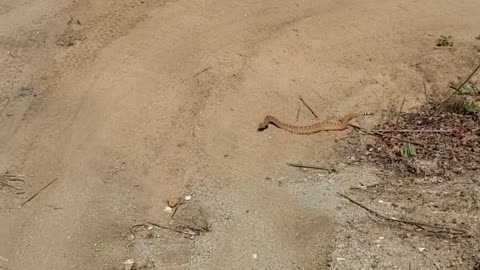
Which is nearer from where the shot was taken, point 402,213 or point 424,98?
point 402,213

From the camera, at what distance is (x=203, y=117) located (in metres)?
7.21

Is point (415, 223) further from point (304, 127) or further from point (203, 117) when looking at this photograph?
point (203, 117)

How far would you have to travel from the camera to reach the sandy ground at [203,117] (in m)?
5.84

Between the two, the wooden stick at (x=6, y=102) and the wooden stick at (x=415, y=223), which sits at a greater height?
the wooden stick at (x=6, y=102)

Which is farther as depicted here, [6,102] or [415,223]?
[6,102]

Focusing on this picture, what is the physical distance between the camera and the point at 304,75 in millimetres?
7812

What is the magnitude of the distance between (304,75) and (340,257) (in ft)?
8.94

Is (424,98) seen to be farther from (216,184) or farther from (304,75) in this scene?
(216,184)

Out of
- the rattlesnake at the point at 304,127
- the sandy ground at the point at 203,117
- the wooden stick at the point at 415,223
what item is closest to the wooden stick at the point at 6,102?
the sandy ground at the point at 203,117

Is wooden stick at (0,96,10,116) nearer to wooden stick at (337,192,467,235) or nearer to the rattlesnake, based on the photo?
the rattlesnake

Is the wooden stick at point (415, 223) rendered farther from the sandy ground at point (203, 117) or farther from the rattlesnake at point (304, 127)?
the rattlesnake at point (304, 127)

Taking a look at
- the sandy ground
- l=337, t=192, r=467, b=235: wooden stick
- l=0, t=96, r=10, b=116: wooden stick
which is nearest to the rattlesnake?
the sandy ground

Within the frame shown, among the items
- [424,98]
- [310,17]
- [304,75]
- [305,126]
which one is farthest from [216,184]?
[310,17]

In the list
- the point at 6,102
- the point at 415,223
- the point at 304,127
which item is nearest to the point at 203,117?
the point at 304,127
